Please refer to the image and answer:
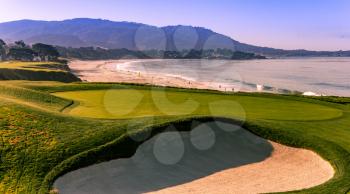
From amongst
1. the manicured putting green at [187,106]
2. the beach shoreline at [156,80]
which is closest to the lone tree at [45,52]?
the beach shoreline at [156,80]

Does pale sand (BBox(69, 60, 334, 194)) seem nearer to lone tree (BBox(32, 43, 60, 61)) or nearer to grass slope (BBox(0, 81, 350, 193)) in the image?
grass slope (BBox(0, 81, 350, 193))

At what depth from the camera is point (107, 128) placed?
19438 millimetres

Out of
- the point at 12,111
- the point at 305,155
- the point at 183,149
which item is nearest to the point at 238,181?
the point at 183,149

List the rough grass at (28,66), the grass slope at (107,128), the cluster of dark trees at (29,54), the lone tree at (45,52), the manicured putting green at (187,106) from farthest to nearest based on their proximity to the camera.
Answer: the lone tree at (45,52) < the cluster of dark trees at (29,54) < the rough grass at (28,66) < the manicured putting green at (187,106) < the grass slope at (107,128)

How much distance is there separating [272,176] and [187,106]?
12287 millimetres

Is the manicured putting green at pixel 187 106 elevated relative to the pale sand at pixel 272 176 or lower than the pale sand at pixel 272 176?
Answer: elevated

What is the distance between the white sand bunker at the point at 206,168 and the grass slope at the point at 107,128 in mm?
553

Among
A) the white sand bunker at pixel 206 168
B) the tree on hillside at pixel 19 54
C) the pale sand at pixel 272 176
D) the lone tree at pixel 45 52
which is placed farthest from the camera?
the lone tree at pixel 45 52

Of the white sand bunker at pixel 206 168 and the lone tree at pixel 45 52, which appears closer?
the white sand bunker at pixel 206 168

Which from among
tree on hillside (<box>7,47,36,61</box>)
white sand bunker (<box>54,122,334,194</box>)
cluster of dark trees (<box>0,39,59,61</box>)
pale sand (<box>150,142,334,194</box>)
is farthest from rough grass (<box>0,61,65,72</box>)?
tree on hillside (<box>7,47,36,61</box>)

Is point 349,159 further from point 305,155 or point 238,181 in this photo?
point 238,181

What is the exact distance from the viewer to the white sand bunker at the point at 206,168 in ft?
52.5

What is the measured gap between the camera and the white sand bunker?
52.5 feet

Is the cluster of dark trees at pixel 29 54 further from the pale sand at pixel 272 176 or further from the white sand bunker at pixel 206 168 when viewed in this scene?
the pale sand at pixel 272 176
